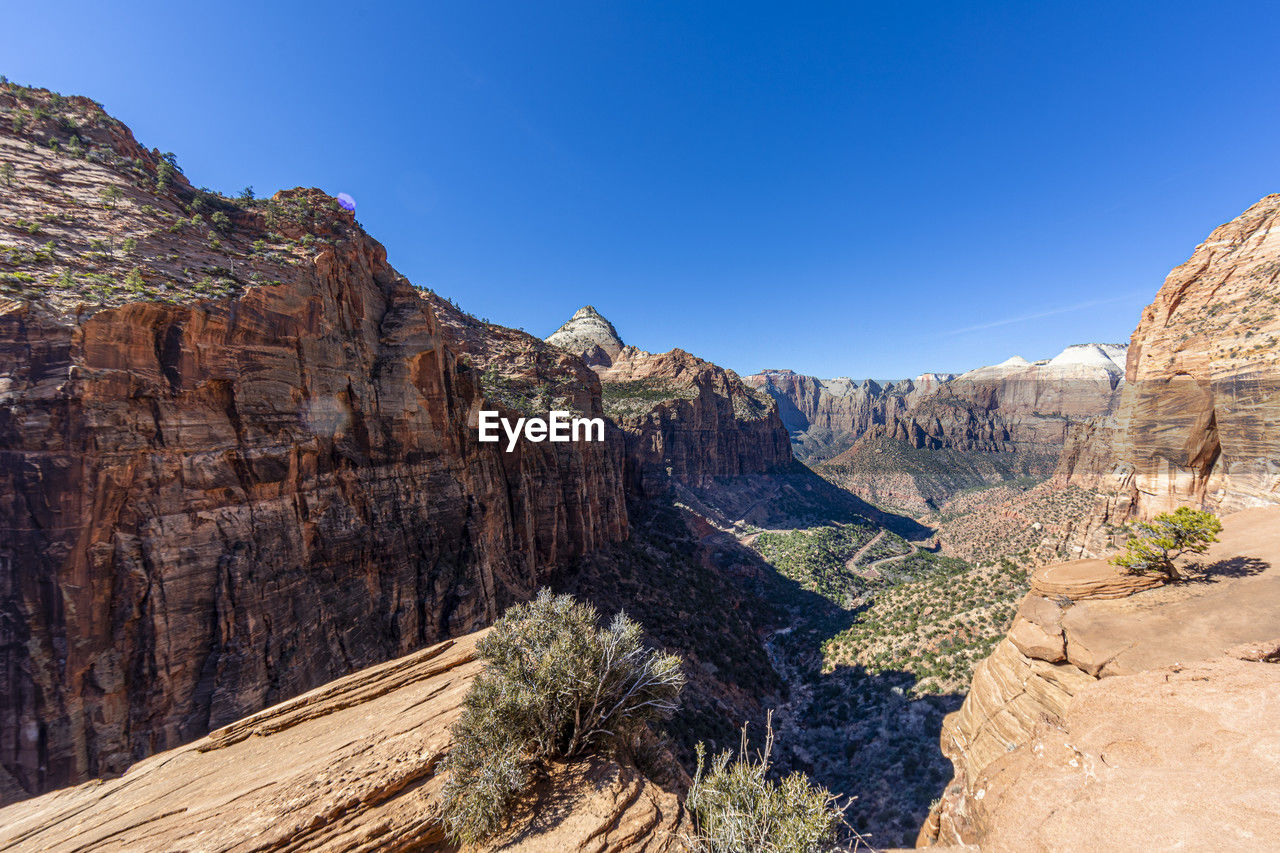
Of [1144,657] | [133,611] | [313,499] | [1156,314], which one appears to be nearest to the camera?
[1144,657]

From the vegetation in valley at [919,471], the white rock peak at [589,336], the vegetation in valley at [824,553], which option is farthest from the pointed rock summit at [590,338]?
the vegetation in valley at [919,471]

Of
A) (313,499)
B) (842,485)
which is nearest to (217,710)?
(313,499)

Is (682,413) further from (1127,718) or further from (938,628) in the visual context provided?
(1127,718)

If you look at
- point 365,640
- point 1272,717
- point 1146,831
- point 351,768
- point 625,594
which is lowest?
point 625,594

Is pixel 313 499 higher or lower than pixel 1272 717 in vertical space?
higher

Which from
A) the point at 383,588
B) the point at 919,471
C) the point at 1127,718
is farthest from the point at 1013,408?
the point at 383,588

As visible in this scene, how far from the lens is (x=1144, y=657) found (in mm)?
10188

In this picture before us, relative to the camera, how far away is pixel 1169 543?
13.1 meters

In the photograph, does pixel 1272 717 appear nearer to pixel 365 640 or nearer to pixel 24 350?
pixel 365 640

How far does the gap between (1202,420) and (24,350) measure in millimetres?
47598

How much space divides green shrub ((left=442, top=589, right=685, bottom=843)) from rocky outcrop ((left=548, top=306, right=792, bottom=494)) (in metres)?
58.0

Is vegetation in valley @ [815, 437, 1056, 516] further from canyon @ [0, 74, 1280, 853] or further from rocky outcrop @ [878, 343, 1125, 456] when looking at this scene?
canyon @ [0, 74, 1280, 853]

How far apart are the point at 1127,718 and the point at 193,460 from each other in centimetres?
2717

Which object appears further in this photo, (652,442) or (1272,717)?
(652,442)
